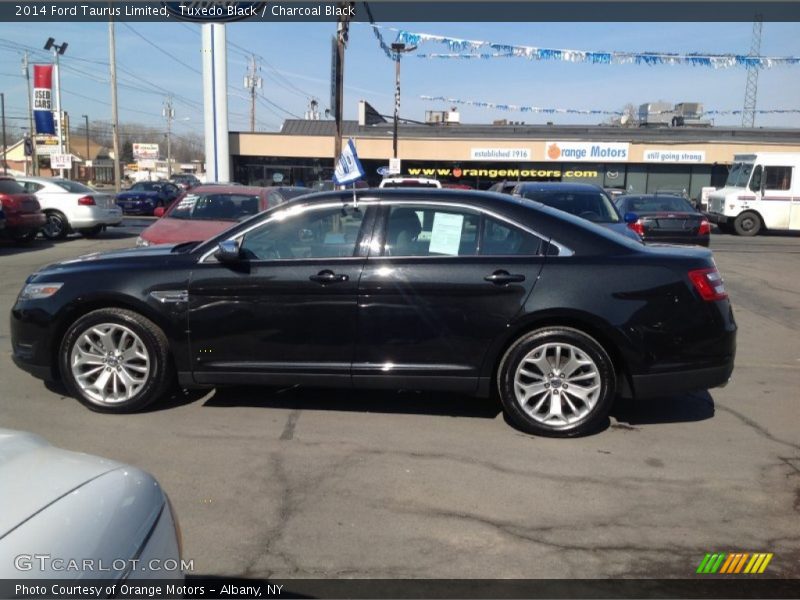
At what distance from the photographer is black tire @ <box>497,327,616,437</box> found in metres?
4.77

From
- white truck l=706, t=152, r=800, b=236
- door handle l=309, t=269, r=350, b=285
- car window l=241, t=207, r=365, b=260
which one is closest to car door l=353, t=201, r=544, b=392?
door handle l=309, t=269, r=350, b=285

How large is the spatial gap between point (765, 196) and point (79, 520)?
2562 cm

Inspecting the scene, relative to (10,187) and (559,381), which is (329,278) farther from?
(10,187)

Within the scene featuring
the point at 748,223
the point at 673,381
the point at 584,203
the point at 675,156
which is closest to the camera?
the point at 673,381

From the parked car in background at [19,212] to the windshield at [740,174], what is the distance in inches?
850

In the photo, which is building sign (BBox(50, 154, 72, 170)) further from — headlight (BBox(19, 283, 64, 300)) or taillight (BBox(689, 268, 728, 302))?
taillight (BBox(689, 268, 728, 302))

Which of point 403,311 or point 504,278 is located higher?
point 504,278

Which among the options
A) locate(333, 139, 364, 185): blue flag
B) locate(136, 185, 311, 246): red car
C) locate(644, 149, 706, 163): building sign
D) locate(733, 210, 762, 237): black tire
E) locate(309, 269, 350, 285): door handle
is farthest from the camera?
locate(644, 149, 706, 163): building sign

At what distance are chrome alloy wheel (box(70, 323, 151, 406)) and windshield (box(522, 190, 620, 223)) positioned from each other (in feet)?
22.9

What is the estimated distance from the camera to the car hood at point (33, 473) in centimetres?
182

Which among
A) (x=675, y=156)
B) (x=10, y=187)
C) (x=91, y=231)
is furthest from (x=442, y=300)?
(x=675, y=156)

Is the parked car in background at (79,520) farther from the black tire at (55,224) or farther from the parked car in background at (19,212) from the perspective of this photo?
the black tire at (55,224)

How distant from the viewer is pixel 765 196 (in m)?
23.5

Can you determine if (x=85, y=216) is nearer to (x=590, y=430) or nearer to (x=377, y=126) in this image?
(x=590, y=430)
